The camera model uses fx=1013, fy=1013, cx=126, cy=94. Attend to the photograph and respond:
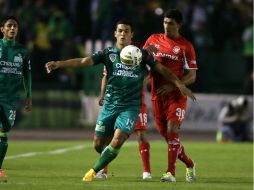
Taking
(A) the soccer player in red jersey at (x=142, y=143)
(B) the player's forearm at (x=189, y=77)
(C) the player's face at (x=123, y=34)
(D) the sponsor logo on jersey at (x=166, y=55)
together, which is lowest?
(A) the soccer player in red jersey at (x=142, y=143)

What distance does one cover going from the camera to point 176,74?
14.8 metres

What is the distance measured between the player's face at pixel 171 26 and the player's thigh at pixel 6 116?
2569 mm

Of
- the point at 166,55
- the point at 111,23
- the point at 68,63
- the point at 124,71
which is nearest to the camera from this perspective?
the point at 68,63

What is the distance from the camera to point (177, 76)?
48.4ft

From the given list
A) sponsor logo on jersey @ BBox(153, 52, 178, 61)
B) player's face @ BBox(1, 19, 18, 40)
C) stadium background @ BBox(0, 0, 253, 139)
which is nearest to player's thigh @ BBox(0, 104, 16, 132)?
player's face @ BBox(1, 19, 18, 40)

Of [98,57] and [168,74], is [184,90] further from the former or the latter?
[98,57]

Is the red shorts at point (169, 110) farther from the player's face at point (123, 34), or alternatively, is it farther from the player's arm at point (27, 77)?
the player's arm at point (27, 77)

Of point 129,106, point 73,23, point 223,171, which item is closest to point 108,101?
point 129,106

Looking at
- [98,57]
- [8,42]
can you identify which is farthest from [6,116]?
[98,57]

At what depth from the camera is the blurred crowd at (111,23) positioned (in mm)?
30625

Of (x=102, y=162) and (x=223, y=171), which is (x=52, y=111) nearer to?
(x=223, y=171)

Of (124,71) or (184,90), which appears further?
(124,71)

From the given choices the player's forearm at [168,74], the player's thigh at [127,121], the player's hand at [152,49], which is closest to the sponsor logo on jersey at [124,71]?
the player's forearm at [168,74]

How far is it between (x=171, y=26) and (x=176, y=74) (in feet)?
2.31
